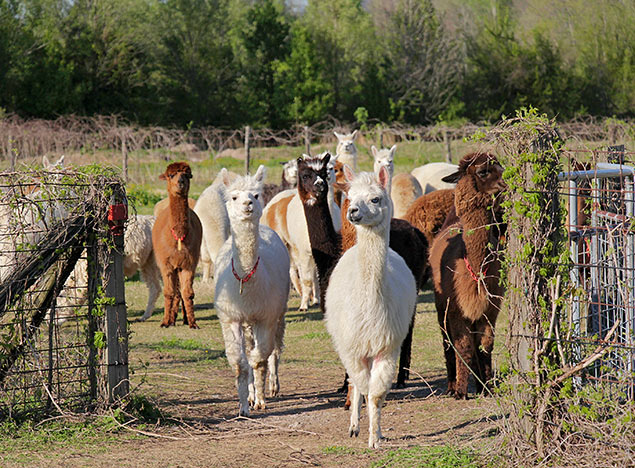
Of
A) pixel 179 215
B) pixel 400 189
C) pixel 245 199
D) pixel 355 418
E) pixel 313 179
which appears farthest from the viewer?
pixel 400 189

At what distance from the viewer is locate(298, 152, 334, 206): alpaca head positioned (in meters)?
7.42

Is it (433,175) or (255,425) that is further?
(433,175)

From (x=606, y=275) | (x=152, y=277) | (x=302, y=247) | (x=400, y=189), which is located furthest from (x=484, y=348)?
(x=400, y=189)

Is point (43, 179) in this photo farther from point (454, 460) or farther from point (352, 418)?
point (454, 460)

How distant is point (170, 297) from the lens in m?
9.91

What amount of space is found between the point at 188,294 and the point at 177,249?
0.58m

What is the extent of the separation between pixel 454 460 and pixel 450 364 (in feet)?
6.32

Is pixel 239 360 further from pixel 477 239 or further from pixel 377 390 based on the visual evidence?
pixel 477 239

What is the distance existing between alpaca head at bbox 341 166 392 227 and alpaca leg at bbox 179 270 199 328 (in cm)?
491

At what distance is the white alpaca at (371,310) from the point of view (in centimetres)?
497

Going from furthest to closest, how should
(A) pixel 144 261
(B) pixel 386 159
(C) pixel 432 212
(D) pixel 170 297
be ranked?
(B) pixel 386 159 → (A) pixel 144 261 → (C) pixel 432 212 → (D) pixel 170 297

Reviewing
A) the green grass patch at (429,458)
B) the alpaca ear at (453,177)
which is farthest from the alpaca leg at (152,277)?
the green grass patch at (429,458)

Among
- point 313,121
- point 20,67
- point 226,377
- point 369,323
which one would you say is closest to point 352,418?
point 369,323

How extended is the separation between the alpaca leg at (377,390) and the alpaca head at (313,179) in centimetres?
265
